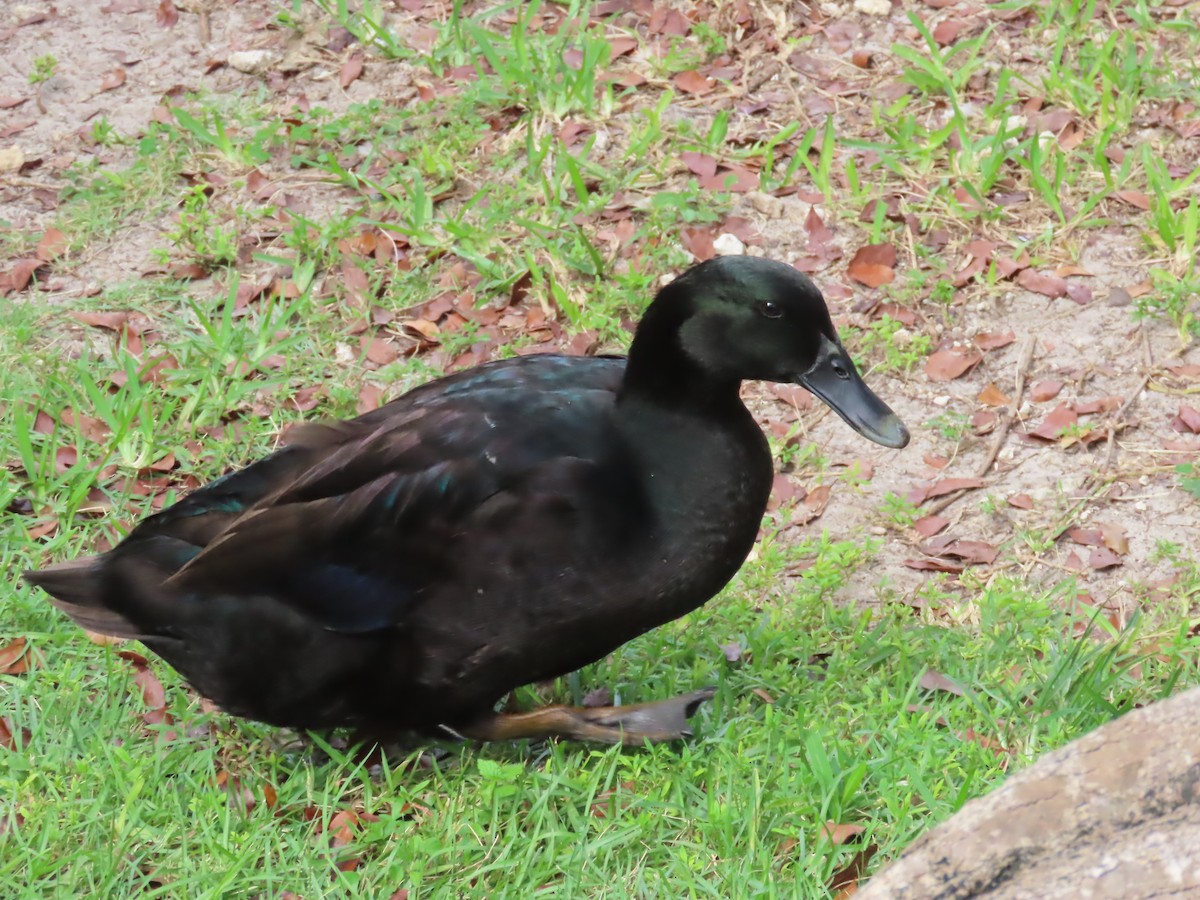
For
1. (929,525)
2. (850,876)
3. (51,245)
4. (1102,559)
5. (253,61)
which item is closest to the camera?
(850,876)

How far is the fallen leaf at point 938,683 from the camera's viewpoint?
320 centimetres

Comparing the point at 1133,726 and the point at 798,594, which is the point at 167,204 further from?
the point at 1133,726

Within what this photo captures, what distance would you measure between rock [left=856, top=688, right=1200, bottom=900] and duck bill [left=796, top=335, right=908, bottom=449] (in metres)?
1.27

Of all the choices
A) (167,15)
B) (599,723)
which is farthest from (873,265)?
(167,15)

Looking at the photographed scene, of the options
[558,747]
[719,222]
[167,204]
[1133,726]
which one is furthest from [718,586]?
[167,204]

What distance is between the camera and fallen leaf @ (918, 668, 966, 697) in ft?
10.5

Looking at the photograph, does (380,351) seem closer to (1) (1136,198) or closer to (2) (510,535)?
(2) (510,535)

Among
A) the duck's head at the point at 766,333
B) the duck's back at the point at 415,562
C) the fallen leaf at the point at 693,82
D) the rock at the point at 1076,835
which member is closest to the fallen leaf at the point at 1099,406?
the duck's head at the point at 766,333

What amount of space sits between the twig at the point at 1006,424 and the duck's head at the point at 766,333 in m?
1.01

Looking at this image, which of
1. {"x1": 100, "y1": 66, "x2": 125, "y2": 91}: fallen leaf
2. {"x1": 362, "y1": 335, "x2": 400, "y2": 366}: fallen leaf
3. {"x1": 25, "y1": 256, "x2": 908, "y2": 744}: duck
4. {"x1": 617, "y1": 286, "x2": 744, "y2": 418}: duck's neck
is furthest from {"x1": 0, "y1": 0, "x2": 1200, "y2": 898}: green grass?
{"x1": 617, "y1": 286, "x2": 744, "y2": 418}: duck's neck

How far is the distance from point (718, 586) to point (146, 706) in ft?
4.65

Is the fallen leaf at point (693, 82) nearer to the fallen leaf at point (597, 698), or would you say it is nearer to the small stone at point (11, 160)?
the small stone at point (11, 160)

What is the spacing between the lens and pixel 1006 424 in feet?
13.6

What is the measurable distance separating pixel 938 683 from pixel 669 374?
3.21ft
